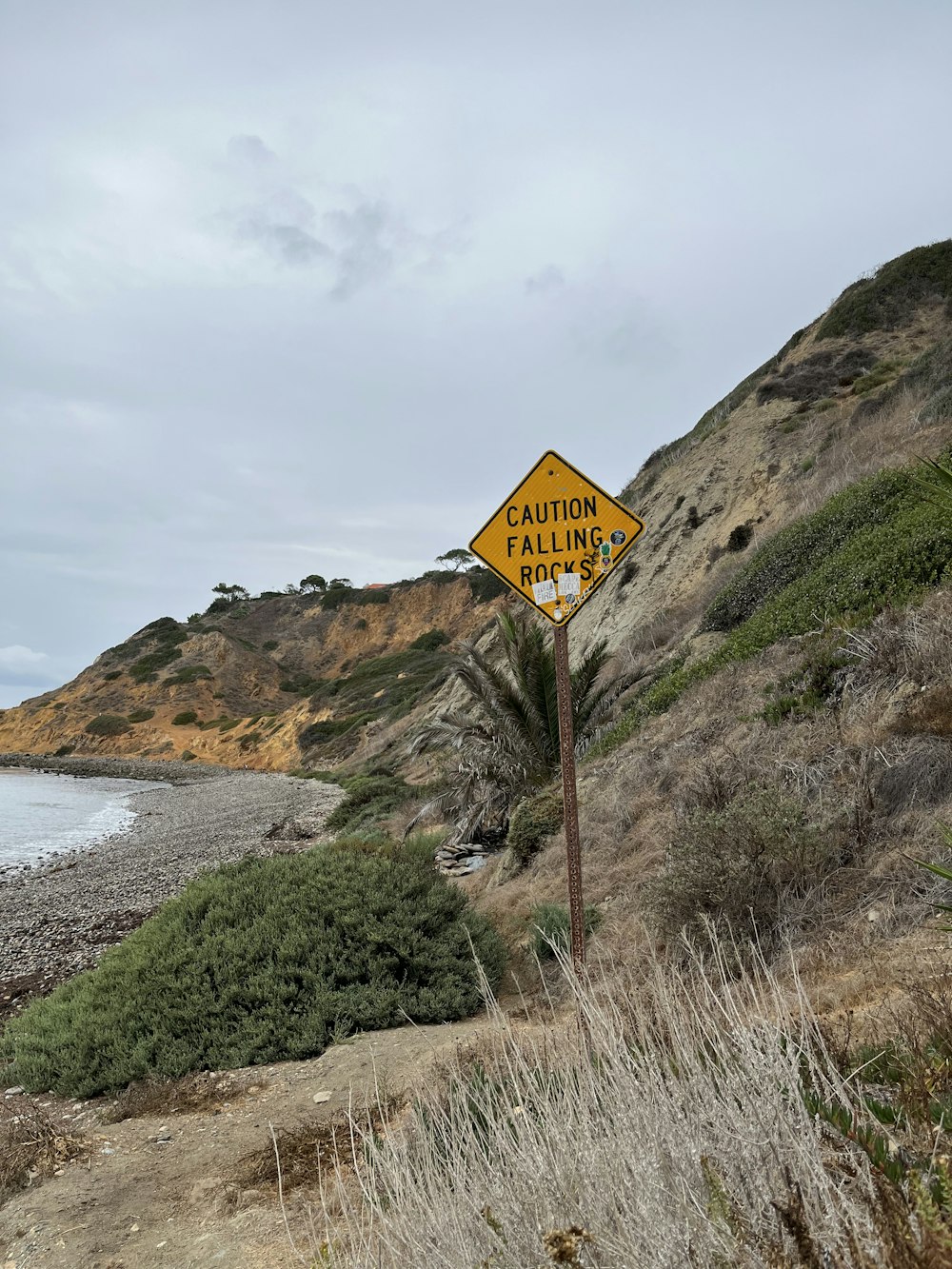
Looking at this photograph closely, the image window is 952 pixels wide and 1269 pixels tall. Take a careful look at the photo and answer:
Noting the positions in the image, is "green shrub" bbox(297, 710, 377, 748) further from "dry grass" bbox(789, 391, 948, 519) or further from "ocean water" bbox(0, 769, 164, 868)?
"dry grass" bbox(789, 391, 948, 519)

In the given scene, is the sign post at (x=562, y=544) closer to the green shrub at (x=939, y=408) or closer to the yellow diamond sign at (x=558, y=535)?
the yellow diamond sign at (x=558, y=535)

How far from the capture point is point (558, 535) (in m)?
4.59

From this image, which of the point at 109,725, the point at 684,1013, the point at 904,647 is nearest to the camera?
the point at 684,1013

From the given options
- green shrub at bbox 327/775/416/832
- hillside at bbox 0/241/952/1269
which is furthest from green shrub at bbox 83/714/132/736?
hillside at bbox 0/241/952/1269

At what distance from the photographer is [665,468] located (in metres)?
28.3

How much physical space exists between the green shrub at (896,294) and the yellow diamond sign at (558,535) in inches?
993

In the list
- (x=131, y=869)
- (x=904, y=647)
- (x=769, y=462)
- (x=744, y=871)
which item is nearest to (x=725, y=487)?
(x=769, y=462)

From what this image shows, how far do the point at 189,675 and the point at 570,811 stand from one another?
242 ft

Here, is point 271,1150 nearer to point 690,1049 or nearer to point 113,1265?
point 113,1265

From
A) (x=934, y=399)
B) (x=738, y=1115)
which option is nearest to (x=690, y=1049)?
(x=738, y=1115)

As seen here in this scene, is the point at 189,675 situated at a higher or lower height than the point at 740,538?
higher

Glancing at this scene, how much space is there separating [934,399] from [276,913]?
14.5 meters

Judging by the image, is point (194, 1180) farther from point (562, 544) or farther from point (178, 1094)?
point (562, 544)

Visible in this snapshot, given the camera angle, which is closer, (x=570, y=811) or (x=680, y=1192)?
(x=680, y=1192)
